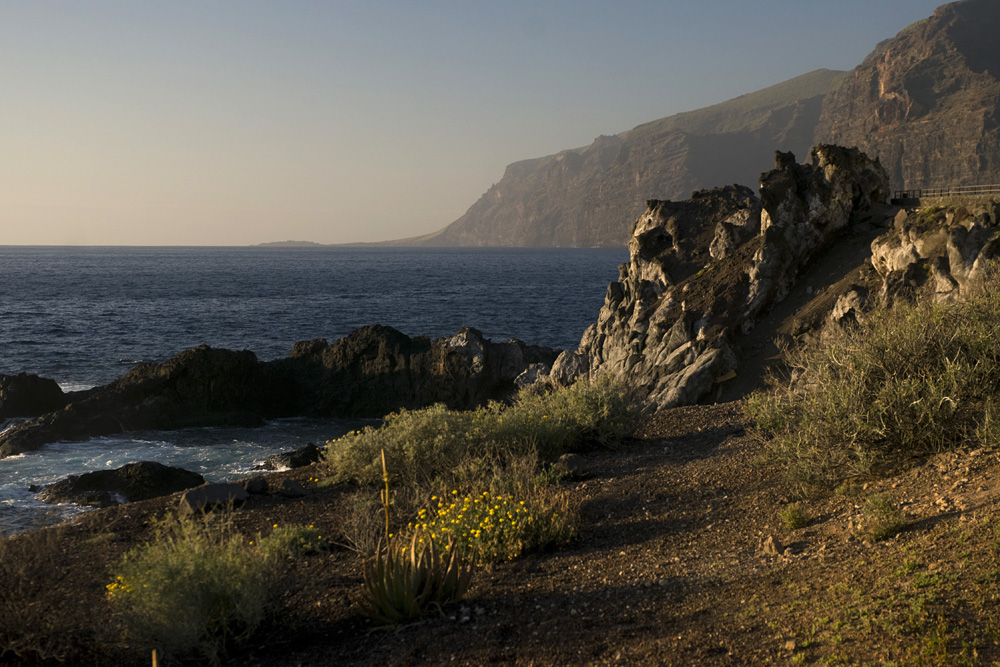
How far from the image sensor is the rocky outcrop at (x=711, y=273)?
18594mm

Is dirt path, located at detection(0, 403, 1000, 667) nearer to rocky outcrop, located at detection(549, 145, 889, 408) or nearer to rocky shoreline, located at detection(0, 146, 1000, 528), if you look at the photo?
rocky shoreline, located at detection(0, 146, 1000, 528)

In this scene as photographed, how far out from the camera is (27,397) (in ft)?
78.3

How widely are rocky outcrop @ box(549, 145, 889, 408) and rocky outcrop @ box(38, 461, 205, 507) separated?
11.1 metres

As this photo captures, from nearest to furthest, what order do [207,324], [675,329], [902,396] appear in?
[902,396]
[675,329]
[207,324]

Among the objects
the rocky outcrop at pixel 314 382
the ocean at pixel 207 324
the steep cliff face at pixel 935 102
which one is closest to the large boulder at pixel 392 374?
the rocky outcrop at pixel 314 382

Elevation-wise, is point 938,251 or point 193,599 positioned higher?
point 938,251

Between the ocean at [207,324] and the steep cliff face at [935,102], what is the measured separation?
91077 mm

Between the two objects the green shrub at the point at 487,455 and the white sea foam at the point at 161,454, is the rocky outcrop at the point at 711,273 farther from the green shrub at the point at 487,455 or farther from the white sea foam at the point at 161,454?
the white sea foam at the point at 161,454

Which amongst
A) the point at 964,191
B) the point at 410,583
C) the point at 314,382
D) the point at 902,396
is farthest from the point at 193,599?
the point at 964,191

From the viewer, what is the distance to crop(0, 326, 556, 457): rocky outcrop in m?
23.3

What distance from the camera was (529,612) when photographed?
18.0ft

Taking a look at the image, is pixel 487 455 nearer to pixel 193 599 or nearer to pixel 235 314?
pixel 193 599

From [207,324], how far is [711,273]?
3569cm

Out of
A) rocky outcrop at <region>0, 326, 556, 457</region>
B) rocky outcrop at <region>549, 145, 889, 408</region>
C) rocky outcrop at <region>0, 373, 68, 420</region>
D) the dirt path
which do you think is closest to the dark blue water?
rocky outcrop at <region>0, 373, 68, 420</region>
